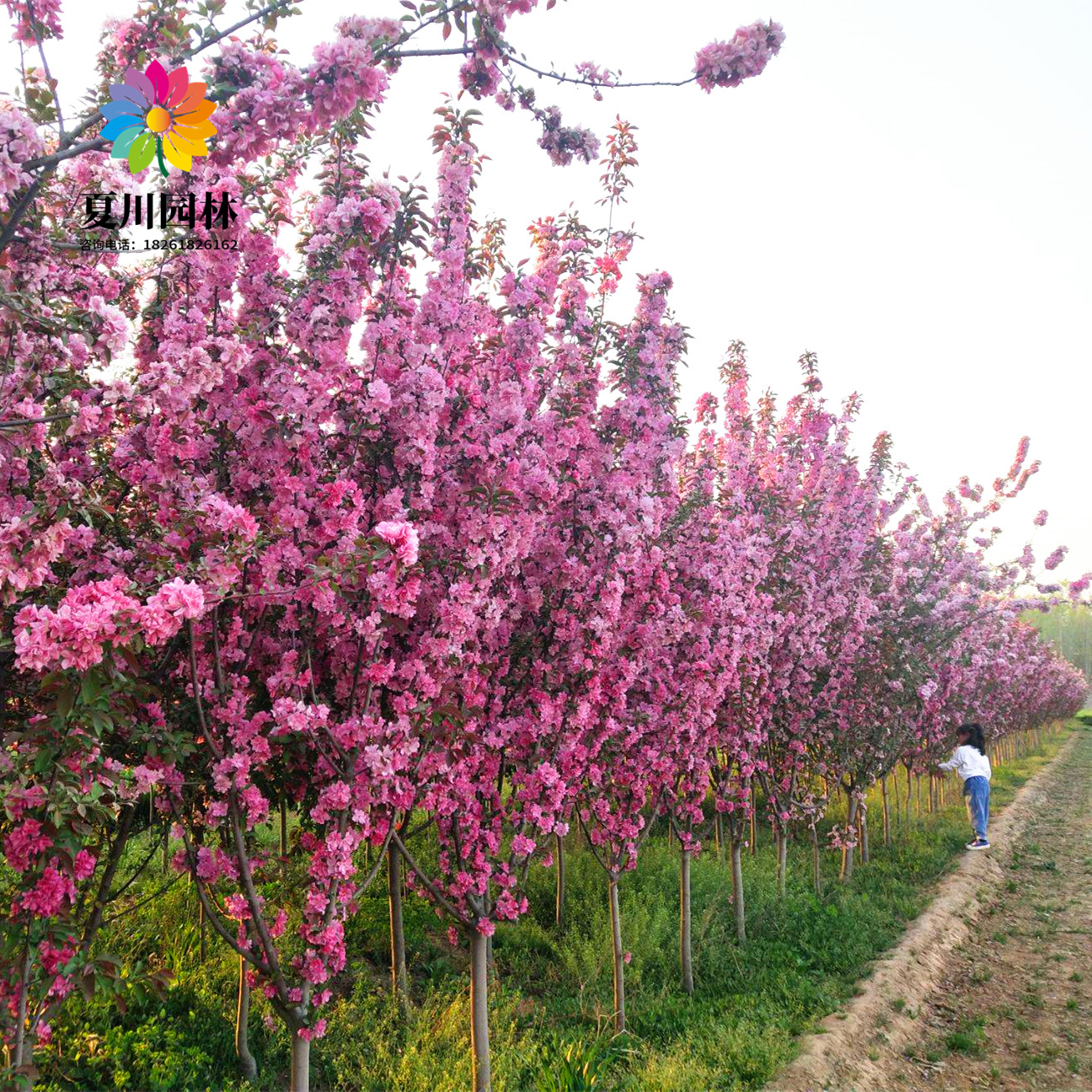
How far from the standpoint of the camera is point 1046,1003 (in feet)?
22.4

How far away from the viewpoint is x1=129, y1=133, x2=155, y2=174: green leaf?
2.72 m

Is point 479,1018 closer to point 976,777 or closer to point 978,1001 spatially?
point 978,1001

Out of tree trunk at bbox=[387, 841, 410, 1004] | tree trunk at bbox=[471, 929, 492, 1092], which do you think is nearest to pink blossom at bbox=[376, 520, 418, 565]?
tree trunk at bbox=[471, 929, 492, 1092]

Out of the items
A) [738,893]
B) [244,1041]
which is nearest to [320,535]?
[244,1041]

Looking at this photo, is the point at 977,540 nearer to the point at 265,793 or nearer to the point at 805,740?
the point at 805,740

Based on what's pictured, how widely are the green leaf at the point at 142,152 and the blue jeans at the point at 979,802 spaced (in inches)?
512

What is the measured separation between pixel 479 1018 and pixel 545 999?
1.84 meters

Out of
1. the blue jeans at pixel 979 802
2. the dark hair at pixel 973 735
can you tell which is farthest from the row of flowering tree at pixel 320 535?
the dark hair at pixel 973 735

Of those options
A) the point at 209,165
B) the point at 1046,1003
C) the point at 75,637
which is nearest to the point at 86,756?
the point at 75,637

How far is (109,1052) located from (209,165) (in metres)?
4.54

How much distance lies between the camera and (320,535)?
130 inches

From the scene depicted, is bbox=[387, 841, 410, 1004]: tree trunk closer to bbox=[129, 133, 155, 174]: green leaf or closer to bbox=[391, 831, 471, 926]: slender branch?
bbox=[391, 831, 471, 926]: slender branch

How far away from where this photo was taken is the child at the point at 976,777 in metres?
11.8

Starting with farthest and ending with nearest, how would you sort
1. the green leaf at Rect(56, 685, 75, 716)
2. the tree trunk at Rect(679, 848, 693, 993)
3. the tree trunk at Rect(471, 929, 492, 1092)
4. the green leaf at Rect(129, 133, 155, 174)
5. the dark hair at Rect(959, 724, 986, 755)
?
the dark hair at Rect(959, 724, 986, 755) → the tree trunk at Rect(679, 848, 693, 993) → the tree trunk at Rect(471, 929, 492, 1092) → the green leaf at Rect(129, 133, 155, 174) → the green leaf at Rect(56, 685, 75, 716)
